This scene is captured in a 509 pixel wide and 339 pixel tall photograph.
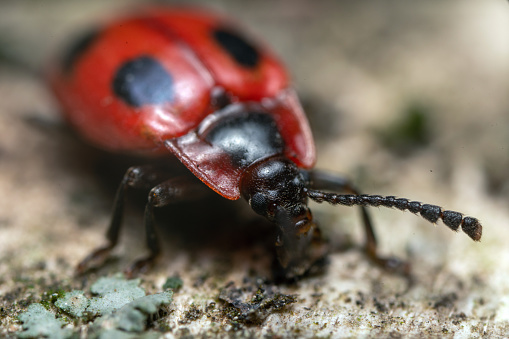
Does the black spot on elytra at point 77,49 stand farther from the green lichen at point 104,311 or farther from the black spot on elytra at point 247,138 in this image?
the green lichen at point 104,311

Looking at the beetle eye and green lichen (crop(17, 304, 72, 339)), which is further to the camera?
the beetle eye

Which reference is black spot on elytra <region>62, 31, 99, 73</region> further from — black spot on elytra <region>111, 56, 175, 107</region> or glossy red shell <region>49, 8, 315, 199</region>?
black spot on elytra <region>111, 56, 175, 107</region>

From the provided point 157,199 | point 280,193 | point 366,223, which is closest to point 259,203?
point 280,193

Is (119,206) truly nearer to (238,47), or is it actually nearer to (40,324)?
(40,324)

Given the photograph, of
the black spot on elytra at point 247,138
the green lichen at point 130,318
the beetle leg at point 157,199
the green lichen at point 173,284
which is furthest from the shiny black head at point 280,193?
the green lichen at point 130,318

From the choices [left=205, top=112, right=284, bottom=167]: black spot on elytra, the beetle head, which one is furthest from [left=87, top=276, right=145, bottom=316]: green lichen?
[left=205, top=112, right=284, bottom=167]: black spot on elytra

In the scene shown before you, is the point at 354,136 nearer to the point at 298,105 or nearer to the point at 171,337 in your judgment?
the point at 298,105
